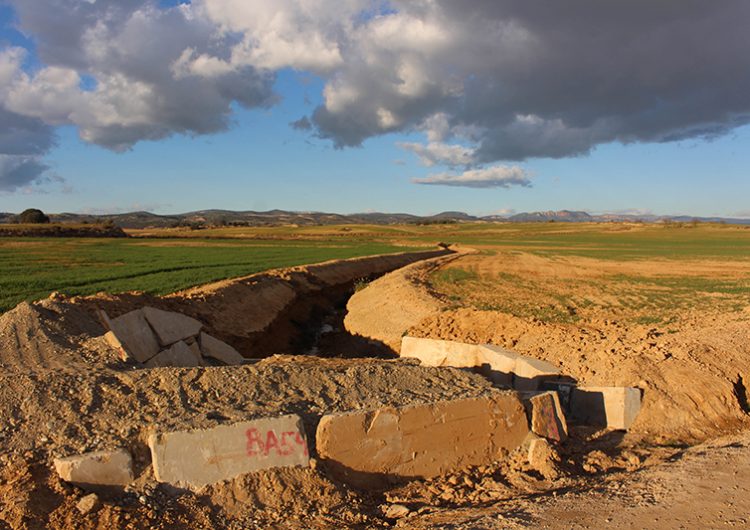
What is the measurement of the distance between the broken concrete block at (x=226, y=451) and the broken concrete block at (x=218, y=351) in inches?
241

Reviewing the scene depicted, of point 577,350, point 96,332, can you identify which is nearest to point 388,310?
point 577,350

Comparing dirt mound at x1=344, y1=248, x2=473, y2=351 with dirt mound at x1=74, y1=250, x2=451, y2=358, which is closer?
dirt mound at x1=74, y1=250, x2=451, y2=358

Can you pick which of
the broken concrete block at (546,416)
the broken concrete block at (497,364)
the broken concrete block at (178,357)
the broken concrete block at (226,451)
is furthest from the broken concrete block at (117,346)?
the broken concrete block at (497,364)

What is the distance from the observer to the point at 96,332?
10.5 m

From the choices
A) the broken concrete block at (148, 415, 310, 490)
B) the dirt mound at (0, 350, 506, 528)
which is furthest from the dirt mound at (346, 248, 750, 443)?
the broken concrete block at (148, 415, 310, 490)

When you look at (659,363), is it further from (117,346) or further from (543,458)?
(117,346)

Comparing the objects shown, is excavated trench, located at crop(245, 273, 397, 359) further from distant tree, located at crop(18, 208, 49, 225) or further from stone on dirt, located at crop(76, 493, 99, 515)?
distant tree, located at crop(18, 208, 49, 225)

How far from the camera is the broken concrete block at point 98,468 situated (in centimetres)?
553

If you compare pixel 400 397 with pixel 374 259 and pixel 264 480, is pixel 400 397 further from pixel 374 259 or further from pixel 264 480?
pixel 374 259

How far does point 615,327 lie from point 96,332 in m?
12.6

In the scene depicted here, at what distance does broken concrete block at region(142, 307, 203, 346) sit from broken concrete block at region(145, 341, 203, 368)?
0.73 ft

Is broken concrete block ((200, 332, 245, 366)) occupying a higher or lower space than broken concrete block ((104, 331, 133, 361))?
lower

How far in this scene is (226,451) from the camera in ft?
19.7

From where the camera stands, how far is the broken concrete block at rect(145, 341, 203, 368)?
10.4 meters
